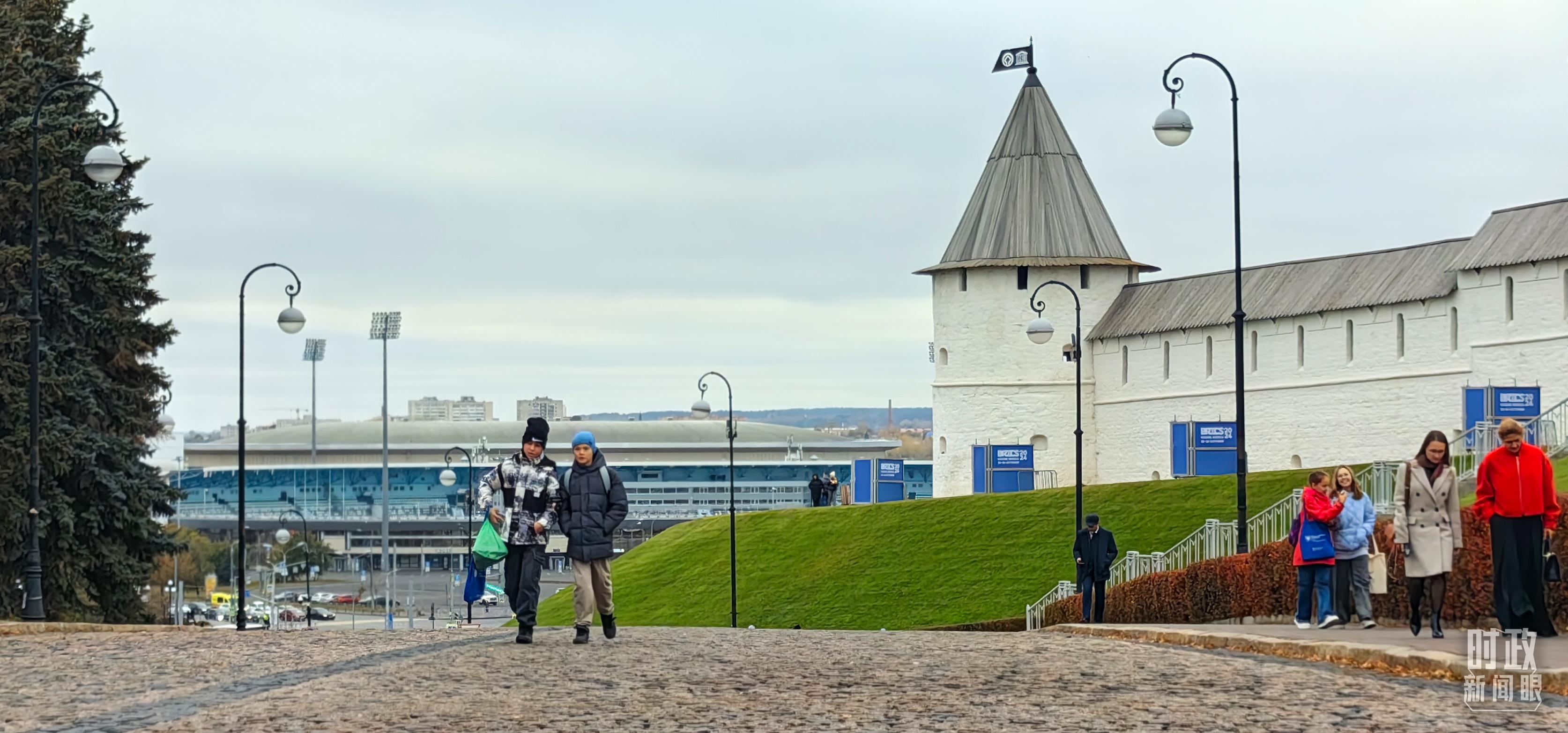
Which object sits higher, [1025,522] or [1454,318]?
[1454,318]

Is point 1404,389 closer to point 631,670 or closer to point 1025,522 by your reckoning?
point 1025,522

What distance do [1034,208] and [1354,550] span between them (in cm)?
4968

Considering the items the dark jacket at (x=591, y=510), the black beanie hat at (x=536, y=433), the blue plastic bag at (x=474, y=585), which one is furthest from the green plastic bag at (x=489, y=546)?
the black beanie hat at (x=536, y=433)

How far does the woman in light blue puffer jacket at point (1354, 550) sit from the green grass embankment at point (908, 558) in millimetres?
24196

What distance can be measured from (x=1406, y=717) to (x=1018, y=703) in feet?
7.66

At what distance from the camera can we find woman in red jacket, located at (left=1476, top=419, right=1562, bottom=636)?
1516cm

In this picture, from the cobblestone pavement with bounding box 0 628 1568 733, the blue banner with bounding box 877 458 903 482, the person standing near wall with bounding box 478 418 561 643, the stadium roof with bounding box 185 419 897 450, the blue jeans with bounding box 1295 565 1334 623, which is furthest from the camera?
the stadium roof with bounding box 185 419 897 450

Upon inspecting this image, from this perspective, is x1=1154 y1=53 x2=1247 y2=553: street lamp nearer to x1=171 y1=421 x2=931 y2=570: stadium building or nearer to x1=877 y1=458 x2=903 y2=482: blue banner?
x1=877 y1=458 x2=903 y2=482: blue banner

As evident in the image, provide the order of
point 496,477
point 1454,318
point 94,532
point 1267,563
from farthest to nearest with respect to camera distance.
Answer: point 1454,318 < point 94,532 < point 1267,563 < point 496,477

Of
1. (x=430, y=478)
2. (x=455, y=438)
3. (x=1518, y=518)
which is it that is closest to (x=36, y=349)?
(x=1518, y=518)

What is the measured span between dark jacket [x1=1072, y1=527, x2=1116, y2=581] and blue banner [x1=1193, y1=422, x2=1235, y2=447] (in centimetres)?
2908

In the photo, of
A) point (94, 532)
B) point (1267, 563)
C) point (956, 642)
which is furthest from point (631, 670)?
point (94, 532)

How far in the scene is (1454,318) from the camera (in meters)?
51.8

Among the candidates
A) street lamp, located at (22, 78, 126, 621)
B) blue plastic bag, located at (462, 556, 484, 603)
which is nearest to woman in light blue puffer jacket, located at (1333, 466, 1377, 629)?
blue plastic bag, located at (462, 556, 484, 603)
